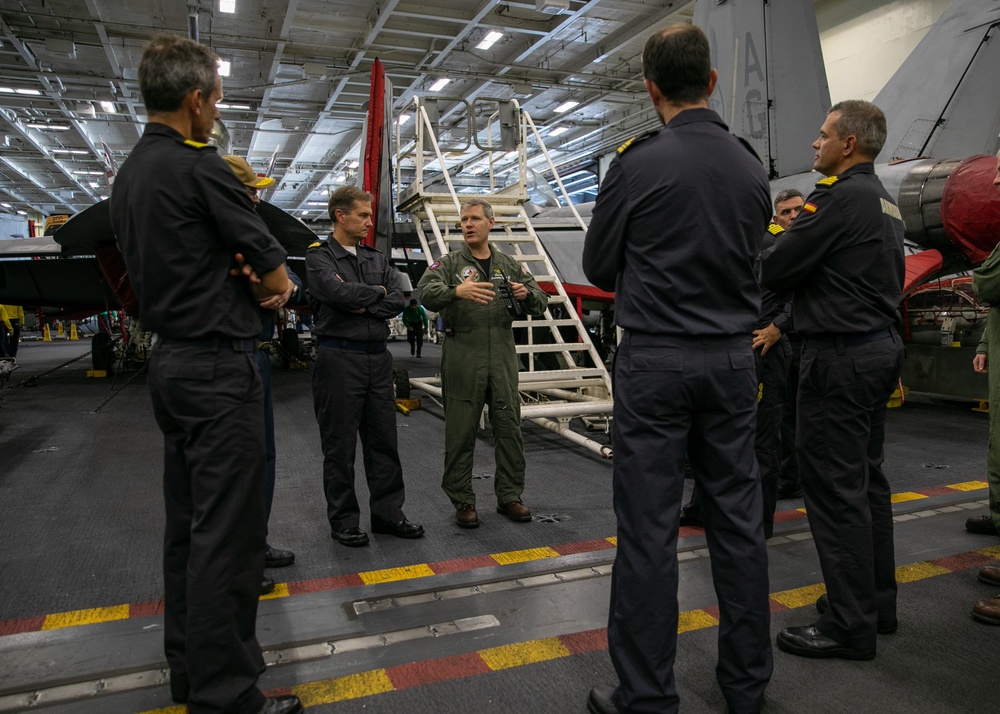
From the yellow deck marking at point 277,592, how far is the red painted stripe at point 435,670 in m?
0.84

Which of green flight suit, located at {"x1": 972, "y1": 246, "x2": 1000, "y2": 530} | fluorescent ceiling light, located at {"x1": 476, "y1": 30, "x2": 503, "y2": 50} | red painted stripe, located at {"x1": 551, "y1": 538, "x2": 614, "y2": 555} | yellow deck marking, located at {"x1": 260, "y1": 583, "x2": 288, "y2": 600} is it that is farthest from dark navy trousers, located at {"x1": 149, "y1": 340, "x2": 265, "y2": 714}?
fluorescent ceiling light, located at {"x1": 476, "y1": 30, "x2": 503, "y2": 50}

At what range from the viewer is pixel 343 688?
2176mm

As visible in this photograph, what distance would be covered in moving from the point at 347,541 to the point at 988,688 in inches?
108

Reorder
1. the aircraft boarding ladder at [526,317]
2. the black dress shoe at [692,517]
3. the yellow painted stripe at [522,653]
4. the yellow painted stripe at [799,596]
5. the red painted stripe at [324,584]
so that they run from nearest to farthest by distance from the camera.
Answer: the yellow painted stripe at [522,653], the yellow painted stripe at [799,596], the red painted stripe at [324,584], the black dress shoe at [692,517], the aircraft boarding ladder at [526,317]

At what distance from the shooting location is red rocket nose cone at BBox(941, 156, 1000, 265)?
4.86 meters

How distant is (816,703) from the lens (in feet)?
6.82

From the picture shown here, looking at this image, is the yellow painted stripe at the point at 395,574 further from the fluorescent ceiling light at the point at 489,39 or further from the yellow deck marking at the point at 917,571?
the fluorescent ceiling light at the point at 489,39

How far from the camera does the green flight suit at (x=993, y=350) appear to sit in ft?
10.3

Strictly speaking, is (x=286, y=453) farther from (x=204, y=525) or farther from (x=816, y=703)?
(x=816, y=703)

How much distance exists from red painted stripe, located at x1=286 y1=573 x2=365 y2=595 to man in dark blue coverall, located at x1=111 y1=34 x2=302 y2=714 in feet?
3.19

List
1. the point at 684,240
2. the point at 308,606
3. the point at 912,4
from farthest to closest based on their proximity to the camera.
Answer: the point at 912,4
the point at 308,606
the point at 684,240

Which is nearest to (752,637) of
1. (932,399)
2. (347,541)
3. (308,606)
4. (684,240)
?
(684,240)

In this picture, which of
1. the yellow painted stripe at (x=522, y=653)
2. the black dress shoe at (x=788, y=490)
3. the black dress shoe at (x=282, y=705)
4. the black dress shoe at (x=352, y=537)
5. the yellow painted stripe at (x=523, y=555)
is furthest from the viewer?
the black dress shoe at (x=788, y=490)

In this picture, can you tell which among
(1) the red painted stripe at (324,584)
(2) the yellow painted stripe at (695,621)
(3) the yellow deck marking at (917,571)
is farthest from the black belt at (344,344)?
(3) the yellow deck marking at (917,571)
